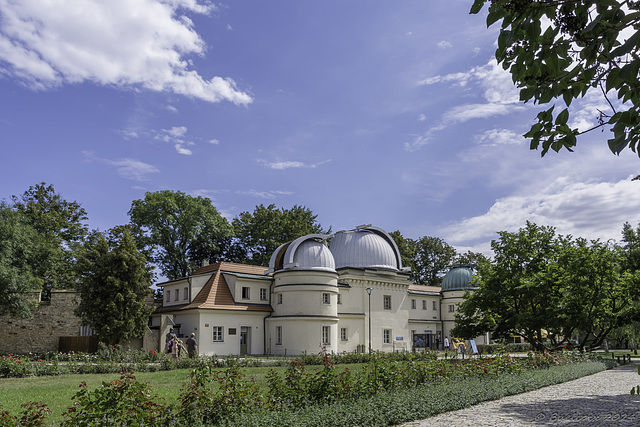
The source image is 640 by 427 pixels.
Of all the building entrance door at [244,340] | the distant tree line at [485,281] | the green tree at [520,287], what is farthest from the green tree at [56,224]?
the green tree at [520,287]

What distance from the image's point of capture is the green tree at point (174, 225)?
162 ft

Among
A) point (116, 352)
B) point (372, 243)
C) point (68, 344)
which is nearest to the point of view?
point (116, 352)

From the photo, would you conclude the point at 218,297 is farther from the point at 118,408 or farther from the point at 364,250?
the point at 118,408

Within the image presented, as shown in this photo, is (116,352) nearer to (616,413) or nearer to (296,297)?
(296,297)

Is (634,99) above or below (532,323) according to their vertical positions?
above

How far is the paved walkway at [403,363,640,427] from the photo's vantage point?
9875 millimetres

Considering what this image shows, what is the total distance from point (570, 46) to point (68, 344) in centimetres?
3852

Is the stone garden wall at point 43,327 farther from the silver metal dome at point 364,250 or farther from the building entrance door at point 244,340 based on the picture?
the silver metal dome at point 364,250

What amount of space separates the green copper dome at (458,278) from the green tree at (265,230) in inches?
591

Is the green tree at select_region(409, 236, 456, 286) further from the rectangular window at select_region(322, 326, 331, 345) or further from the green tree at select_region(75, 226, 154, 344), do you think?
the green tree at select_region(75, 226, 154, 344)

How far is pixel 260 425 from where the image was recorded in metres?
7.98

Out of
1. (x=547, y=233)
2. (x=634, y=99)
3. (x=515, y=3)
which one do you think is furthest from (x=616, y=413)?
(x=547, y=233)

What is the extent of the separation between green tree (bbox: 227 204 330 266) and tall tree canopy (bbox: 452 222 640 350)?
26575 millimetres

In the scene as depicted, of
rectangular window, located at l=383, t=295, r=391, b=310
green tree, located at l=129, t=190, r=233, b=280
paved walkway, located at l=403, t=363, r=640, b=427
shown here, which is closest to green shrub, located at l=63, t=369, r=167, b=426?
paved walkway, located at l=403, t=363, r=640, b=427
